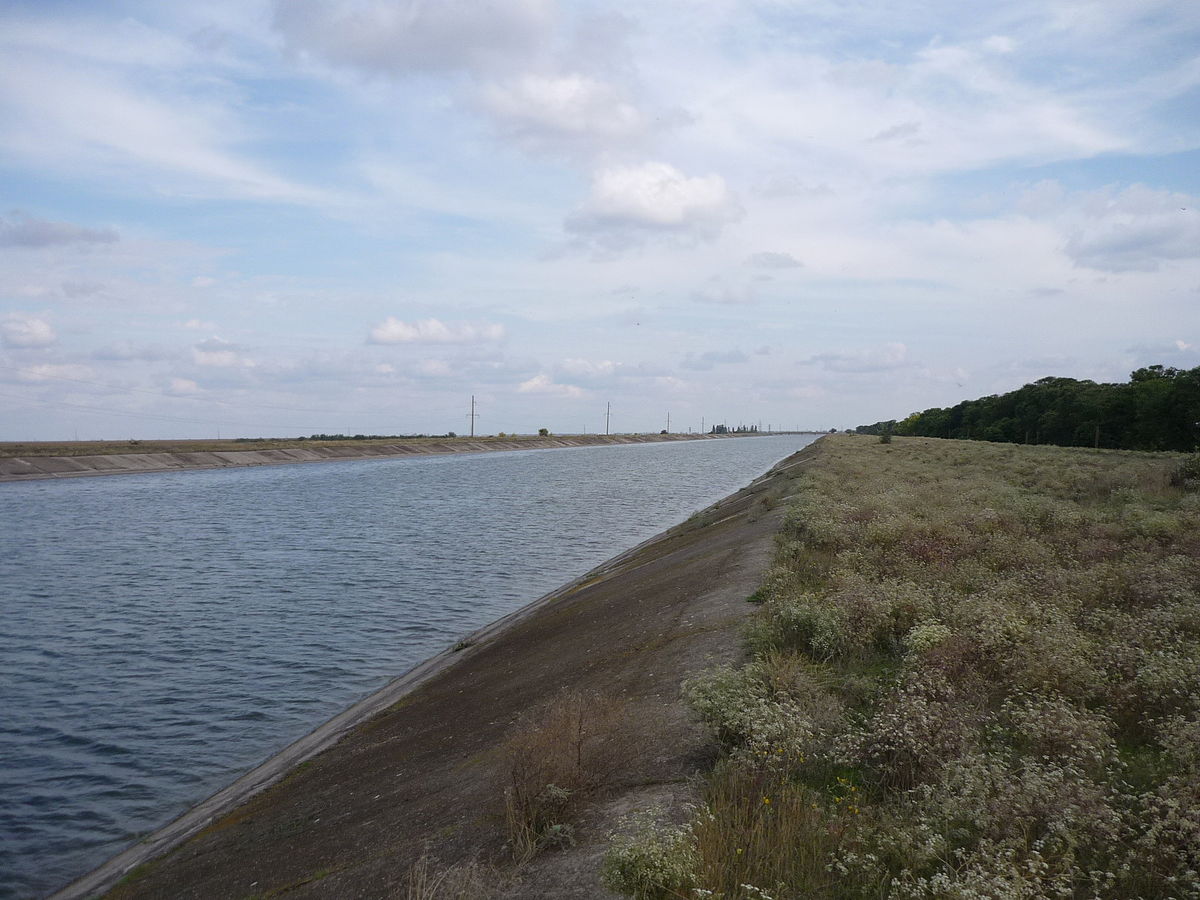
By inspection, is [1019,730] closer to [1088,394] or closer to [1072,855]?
[1072,855]

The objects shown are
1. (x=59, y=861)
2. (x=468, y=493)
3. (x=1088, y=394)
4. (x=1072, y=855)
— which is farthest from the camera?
(x=1088, y=394)

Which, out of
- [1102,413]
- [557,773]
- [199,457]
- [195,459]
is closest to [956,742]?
[557,773]

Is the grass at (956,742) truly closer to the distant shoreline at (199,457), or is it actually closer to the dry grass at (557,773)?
the dry grass at (557,773)

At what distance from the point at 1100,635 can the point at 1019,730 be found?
3.02m

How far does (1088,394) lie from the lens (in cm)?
6831

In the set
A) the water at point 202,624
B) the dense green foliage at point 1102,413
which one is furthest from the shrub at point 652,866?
the dense green foliage at point 1102,413

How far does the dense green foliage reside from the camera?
50.7m

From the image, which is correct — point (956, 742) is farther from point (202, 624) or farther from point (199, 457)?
point (199, 457)

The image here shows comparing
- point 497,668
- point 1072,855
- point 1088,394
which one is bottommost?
point 497,668

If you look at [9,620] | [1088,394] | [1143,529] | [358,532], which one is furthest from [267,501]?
[1088,394]

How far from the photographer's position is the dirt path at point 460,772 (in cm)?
627

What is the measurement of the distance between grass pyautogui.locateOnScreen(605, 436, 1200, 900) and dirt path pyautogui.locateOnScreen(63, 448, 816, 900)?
2.74 feet

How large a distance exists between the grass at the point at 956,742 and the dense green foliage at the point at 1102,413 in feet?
166

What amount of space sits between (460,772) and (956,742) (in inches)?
207
